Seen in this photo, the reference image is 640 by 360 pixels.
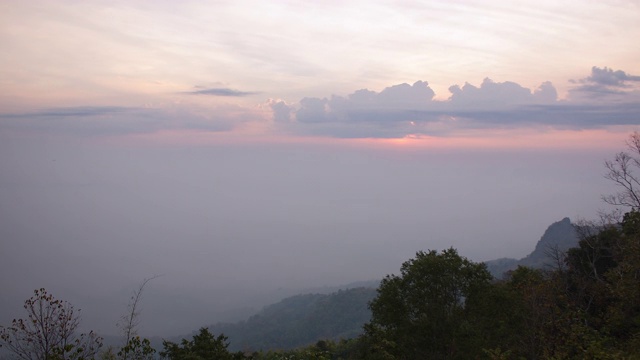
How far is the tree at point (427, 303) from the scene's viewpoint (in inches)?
879

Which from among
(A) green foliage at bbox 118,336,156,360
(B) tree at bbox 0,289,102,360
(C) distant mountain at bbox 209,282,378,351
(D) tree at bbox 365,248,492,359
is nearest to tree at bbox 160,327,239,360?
(A) green foliage at bbox 118,336,156,360

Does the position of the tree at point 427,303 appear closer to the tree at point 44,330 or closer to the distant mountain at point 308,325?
the tree at point 44,330

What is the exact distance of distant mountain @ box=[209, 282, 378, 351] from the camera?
113 m

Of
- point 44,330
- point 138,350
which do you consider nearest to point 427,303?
point 138,350

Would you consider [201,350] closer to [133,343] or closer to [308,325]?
[133,343]

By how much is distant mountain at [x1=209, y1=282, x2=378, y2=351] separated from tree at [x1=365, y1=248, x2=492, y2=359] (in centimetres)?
7886

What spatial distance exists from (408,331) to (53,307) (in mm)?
15800

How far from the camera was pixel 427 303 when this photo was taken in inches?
910

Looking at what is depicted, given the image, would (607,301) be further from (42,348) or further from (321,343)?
(42,348)

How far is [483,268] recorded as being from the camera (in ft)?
77.7

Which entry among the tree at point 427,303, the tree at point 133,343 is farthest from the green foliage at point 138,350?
the tree at point 427,303

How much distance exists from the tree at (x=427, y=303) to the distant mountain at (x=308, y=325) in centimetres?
7886

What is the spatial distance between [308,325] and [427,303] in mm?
105052

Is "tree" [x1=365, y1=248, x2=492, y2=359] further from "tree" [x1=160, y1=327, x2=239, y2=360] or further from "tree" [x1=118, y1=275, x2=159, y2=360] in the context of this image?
"tree" [x1=118, y1=275, x2=159, y2=360]
